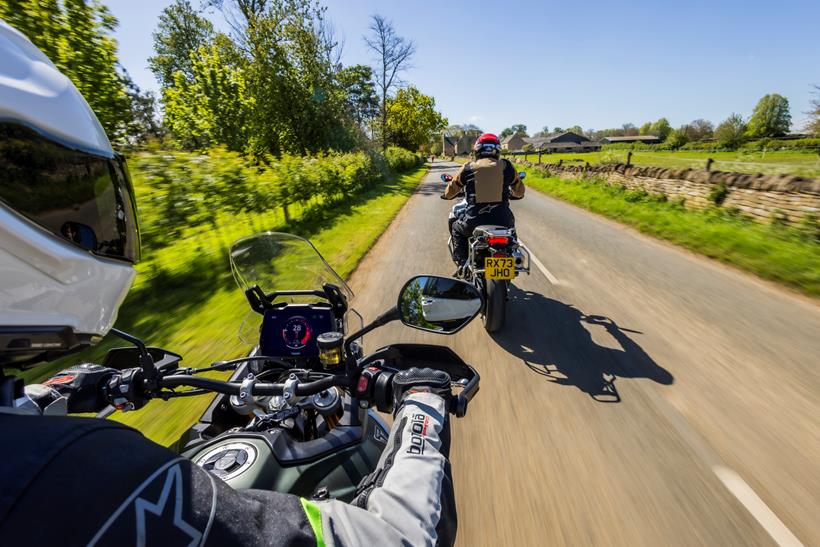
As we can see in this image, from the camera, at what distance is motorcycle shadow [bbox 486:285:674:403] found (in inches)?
140

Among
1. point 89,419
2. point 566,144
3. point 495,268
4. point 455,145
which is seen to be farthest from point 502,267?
point 455,145

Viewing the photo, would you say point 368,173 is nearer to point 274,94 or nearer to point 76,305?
point 274,94

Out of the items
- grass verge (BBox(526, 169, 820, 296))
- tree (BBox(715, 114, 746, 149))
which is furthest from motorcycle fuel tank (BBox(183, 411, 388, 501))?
tree (BBox(715, 114, 746, 149))

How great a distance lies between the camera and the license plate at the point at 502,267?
14.3 feet

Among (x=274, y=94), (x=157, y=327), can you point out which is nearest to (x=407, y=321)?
(x=157, y=327)

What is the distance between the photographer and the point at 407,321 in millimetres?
1696

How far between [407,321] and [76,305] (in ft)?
3.67

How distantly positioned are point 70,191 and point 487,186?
453 centimetres

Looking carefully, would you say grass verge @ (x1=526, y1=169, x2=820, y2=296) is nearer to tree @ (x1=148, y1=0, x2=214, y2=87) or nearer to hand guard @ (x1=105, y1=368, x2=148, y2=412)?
hand guard @ (x1=105, y1=368, x2=148, y2=412)

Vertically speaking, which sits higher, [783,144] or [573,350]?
[783,144]

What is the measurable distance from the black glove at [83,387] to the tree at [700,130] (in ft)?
295

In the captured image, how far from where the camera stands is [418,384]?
137 centimetres

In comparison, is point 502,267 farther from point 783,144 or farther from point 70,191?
point 783,144

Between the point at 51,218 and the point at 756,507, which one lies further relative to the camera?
the point at 756,507
